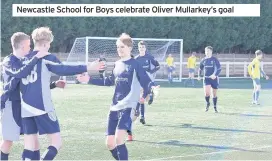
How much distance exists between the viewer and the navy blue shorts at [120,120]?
925 centimetres

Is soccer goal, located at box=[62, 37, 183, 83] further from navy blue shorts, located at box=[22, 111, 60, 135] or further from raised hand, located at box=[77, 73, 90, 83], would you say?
navy blue shorts, located at box=[22, 111, 60, 135]

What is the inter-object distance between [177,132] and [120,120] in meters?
Answer: 4.96

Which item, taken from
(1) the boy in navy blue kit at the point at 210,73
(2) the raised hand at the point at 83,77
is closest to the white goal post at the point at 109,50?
(1) the boy in navy blue kit at the point at 210,73

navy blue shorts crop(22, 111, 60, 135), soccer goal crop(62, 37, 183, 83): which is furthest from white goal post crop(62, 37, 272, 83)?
navy blue shorts crop(22, 111, 60, 135)

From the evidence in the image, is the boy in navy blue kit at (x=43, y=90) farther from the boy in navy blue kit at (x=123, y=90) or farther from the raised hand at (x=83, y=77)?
the boy in navy blue kit at (x=123, y=90)

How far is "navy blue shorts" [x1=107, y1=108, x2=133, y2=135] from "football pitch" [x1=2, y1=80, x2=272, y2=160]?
47.5 inches

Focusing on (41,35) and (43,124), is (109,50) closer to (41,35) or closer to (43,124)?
(41,35)

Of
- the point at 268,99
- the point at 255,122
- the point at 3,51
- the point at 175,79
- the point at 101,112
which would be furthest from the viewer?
the point at 3,51

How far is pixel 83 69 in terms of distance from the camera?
320 inches

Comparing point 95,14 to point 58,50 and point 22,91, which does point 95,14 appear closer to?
point 58,50

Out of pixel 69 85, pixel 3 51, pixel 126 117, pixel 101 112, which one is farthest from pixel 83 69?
pixel 3 51

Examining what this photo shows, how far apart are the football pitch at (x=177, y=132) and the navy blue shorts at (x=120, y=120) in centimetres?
121

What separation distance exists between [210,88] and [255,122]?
12.9 feet

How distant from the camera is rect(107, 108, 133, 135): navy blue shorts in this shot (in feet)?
30.3
